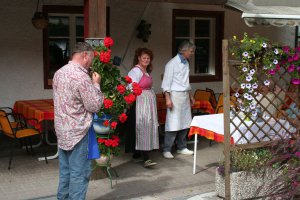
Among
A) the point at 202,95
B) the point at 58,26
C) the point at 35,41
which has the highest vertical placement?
the point at 58,26

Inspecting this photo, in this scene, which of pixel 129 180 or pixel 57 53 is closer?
pixel 129 180

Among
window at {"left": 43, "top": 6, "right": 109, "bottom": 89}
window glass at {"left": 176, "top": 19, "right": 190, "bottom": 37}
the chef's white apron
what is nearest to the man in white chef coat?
the chef's white apron

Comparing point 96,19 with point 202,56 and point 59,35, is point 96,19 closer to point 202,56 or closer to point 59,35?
point 59,35

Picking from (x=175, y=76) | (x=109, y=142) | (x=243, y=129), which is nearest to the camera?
(x=243, y=129)

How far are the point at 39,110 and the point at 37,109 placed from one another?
13 centimetres

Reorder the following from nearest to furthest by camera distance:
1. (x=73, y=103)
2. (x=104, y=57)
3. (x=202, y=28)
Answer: (x=73, y=103) < (x=104, y=57) < (x=202, y=28)

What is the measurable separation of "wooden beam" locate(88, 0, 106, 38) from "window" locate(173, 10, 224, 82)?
465cm

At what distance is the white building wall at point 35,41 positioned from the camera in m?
8.93

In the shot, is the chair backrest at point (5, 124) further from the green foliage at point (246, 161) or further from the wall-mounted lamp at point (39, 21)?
the green foliage at point (246, 161)

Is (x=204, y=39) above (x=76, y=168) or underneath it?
above

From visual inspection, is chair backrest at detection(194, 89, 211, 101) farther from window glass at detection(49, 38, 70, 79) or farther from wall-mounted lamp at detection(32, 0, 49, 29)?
wall-mounted lamp at detection(32, 0, 49, 29)

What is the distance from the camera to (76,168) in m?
4.83

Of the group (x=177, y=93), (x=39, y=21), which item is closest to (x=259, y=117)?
(x=177, y=93)

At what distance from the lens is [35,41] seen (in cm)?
917
